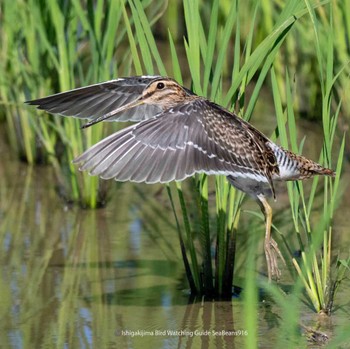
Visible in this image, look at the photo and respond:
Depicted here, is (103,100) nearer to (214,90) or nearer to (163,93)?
(163,93)

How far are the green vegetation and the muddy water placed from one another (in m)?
0.10

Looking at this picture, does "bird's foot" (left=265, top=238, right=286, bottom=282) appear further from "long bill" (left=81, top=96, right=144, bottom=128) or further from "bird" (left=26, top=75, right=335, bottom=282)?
"long bill" (left=81, top=96, right=144, bottom=128)

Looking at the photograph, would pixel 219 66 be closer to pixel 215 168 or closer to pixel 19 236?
pixel 215 168

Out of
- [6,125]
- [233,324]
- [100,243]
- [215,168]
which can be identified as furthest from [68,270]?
[6,125]

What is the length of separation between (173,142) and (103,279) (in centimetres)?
134

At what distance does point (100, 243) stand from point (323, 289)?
1.72 meters

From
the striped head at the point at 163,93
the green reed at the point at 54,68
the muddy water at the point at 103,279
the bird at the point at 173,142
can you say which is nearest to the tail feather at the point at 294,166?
the bird at the point at 173,142

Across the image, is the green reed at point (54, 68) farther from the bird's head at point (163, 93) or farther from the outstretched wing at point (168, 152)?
the outstretched wing at point (168, 152)

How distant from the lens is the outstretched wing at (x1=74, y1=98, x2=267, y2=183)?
14.2 ft

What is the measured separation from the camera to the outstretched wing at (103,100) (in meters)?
5.13

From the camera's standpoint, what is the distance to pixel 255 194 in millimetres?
4992

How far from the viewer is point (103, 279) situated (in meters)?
5.62

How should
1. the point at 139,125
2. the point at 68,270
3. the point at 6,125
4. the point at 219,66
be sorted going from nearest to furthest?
the point at 139,125, the point at 219,66, the point at 68,270, the point at 6,125

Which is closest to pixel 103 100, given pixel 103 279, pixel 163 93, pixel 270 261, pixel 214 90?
pixel 163 93
